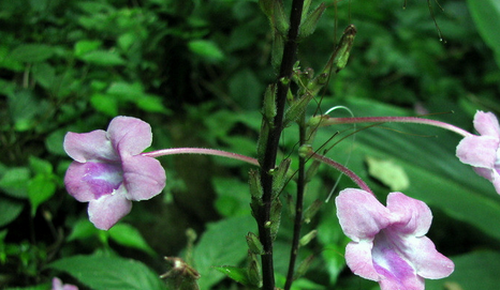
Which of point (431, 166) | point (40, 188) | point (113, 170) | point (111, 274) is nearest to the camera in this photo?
point (113, 170)

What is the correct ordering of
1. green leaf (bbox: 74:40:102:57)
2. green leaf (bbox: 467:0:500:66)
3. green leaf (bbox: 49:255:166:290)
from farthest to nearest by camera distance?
green leaf (bbox: 467:0:500:66)
green leaf (bbox: 74:40:102:57)
green leaf (bbox: 49:255:166:290)

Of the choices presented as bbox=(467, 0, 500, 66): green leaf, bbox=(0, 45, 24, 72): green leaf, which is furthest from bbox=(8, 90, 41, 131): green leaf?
bbox=(467, 0, 500, 66): green leaf

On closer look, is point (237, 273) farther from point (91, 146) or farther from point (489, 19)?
point (489, 19)

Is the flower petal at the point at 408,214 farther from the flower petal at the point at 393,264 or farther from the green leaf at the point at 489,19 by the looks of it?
the green leaf at the point at 489,19

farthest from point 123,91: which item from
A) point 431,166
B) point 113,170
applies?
point 431,166

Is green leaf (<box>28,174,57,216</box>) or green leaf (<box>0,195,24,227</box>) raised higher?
green leaf (<box>28,174,57,216</box>)

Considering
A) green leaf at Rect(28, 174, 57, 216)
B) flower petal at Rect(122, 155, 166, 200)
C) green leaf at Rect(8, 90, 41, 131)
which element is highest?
flower petal at Rect(122, 155, 166, 200)

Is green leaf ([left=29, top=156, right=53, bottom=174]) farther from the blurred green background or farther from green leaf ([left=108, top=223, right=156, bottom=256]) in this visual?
green leaf ([left=108, top=223, right=156, bottom=256])

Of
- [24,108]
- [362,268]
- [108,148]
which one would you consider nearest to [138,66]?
[24,108]

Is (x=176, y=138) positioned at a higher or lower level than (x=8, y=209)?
lower
